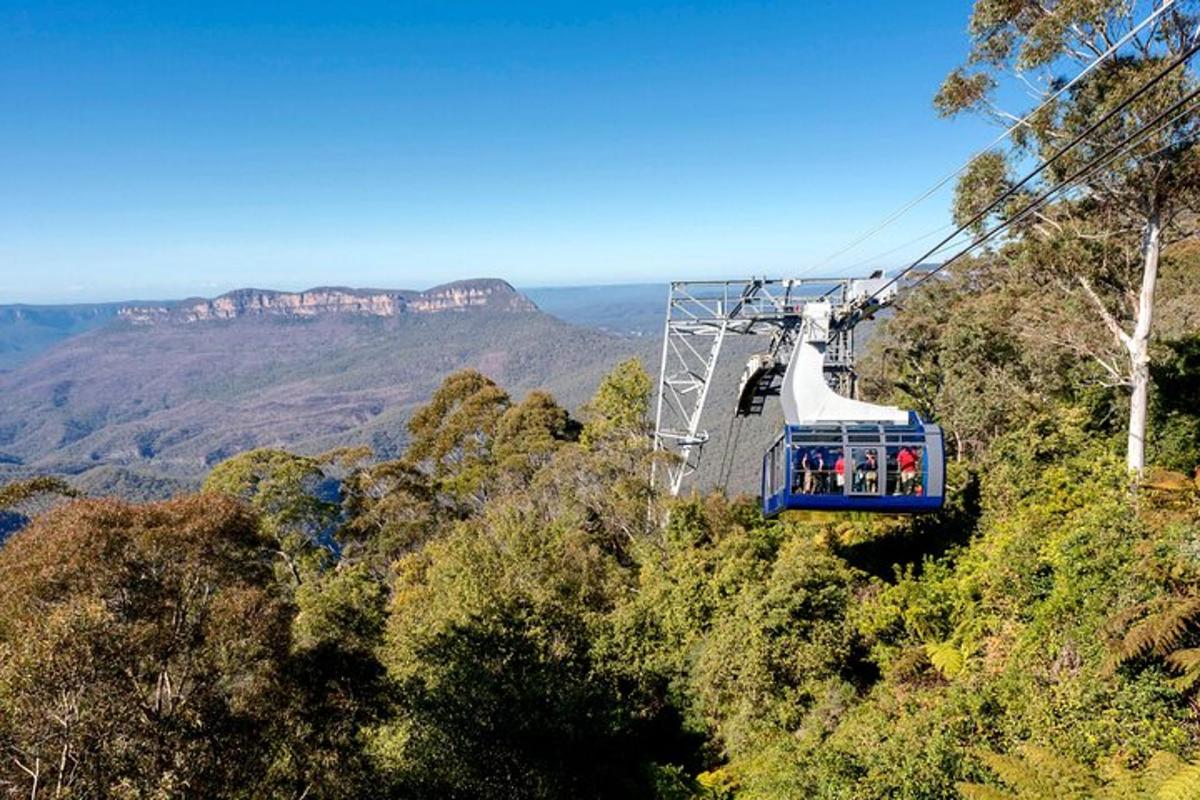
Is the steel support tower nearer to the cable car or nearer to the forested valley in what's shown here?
the cable car

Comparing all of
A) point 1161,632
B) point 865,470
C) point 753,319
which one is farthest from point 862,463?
point 753,319

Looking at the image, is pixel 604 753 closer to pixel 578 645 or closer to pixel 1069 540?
pixel 578 645

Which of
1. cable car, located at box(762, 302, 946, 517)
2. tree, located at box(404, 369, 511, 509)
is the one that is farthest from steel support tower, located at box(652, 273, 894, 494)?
tree, located at box(404, 369, 511, 509)

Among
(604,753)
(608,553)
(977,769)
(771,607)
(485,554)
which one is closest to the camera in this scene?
(977,769)

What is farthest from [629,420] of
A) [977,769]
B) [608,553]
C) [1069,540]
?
[977,769]

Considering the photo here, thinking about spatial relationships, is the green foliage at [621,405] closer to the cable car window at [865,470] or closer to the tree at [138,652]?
the cable car window at [865,470]
